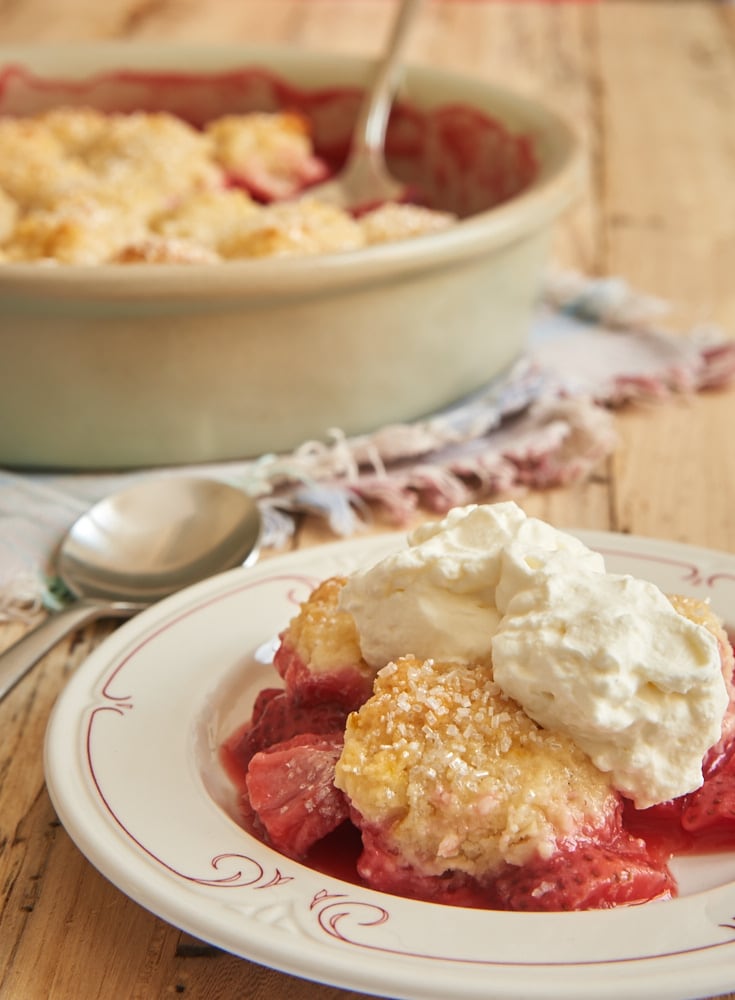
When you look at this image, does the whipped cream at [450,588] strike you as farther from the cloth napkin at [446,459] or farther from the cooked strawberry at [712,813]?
the cloth napkin at [446,459]

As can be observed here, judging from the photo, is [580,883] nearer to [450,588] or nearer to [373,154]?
[450,588]

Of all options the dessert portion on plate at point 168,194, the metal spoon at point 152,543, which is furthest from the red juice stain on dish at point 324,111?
the metal spoon at point 152,543

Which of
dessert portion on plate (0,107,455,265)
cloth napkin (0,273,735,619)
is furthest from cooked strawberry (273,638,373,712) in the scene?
dessert portion on plate (0,107,455,265)

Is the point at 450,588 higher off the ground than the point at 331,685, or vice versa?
the point at 450,588

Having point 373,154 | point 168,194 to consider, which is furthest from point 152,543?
point 373,154

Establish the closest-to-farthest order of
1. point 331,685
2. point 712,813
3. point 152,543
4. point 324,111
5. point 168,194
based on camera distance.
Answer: point 712,813 < point 331,685 < point 152,543 < point 168,194 < point 324,111

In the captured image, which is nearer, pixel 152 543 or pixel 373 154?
pixel 152 543

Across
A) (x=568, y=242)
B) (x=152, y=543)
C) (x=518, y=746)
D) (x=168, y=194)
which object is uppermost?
(x=518, y=746)
